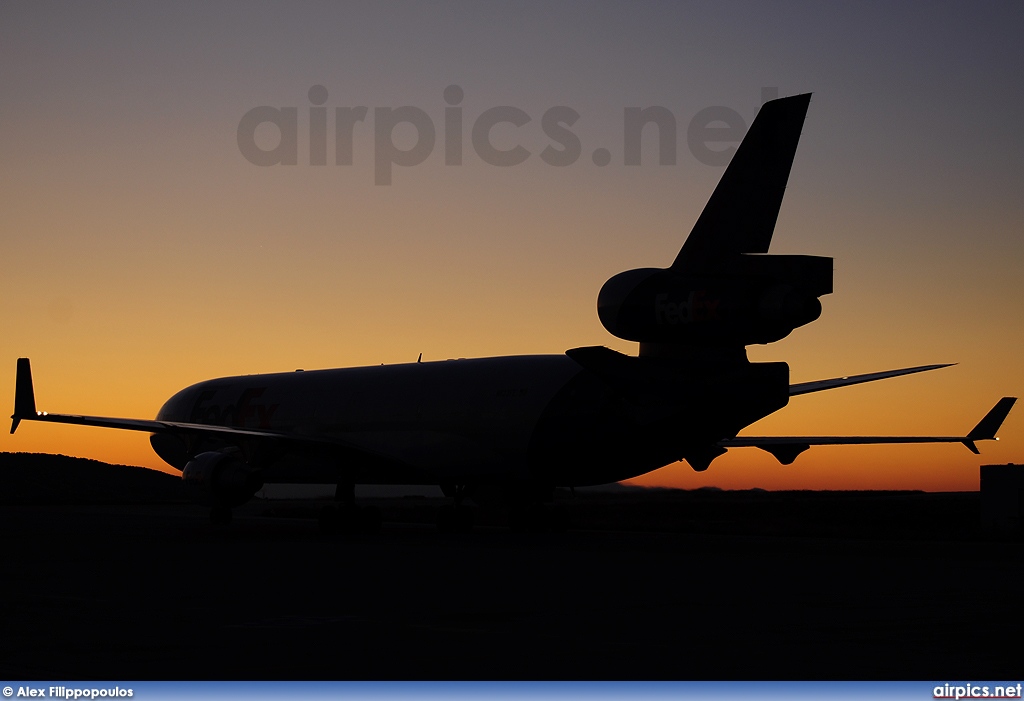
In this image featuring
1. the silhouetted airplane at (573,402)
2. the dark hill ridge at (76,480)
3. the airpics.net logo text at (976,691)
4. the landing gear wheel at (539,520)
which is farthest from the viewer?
the dark hill ridge at (76,480)

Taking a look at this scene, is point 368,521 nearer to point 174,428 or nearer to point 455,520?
point 455,520

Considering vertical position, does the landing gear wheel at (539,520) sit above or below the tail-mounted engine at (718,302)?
below

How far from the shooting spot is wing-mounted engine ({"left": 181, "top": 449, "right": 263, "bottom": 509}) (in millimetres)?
32500

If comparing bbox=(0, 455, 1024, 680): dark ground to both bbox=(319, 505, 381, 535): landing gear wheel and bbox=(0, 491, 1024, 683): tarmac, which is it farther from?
bbox=(319, 505, 381, 535): landing gear wheel

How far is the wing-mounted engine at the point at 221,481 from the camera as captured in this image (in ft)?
107

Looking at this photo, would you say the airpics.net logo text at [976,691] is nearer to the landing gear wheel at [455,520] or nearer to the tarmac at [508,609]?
the tarmac at [508,609]

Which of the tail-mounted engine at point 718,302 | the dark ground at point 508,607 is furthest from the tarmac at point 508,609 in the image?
the tail-mounted engine at point 718,302

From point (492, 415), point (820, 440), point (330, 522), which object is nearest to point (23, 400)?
point (330, 522)

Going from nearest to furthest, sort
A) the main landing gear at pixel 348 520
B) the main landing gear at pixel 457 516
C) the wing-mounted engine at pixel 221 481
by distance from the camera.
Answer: the wing-mounted engine at pixel 221 481, the main landing gear at pixel 348 520, the main landing gear at pixel 457 516

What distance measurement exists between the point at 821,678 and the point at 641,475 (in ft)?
70.3

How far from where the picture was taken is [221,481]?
32500 millimetres

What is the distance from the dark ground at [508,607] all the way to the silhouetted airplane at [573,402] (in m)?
2.67

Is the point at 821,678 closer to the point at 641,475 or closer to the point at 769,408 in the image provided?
the point at 769,408

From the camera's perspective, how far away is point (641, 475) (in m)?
30.4
